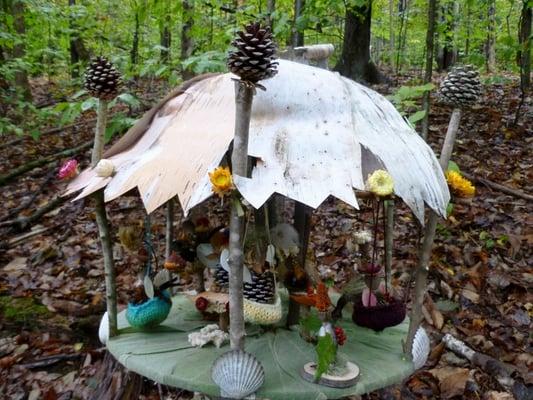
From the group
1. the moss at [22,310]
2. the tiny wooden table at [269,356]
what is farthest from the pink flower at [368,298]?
the moss at [22,310]

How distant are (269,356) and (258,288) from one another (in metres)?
0.22

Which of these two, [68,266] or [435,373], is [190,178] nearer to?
[435,373]

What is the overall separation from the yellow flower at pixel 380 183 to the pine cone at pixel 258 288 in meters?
0.59

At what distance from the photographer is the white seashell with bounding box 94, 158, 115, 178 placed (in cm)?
133

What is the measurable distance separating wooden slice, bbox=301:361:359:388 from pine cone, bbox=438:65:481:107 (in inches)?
31.0

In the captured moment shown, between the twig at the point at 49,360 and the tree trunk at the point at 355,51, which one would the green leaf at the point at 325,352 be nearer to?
the twig at the point at 49,360

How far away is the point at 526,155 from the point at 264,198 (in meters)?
4.32

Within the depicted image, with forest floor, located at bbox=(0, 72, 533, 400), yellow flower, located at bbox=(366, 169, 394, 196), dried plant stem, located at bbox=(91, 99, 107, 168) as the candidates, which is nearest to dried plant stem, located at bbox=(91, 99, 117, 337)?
dried plant stem, located at bbox=(91, 99, 107, 168)

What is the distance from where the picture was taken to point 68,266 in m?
3.31

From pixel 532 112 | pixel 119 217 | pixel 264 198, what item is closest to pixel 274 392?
pixel 264 198

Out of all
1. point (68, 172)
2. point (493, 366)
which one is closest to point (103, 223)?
point (68, 172)

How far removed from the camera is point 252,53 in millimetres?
1026

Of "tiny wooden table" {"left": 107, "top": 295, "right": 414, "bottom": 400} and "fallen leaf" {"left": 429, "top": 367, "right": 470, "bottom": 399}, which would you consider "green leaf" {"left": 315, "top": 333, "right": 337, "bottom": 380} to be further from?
"fallen leaf" {"left": 429, "top": 367, "right": 470, "bottom": 399}

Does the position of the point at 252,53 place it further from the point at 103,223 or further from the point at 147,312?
the point at 147,312
